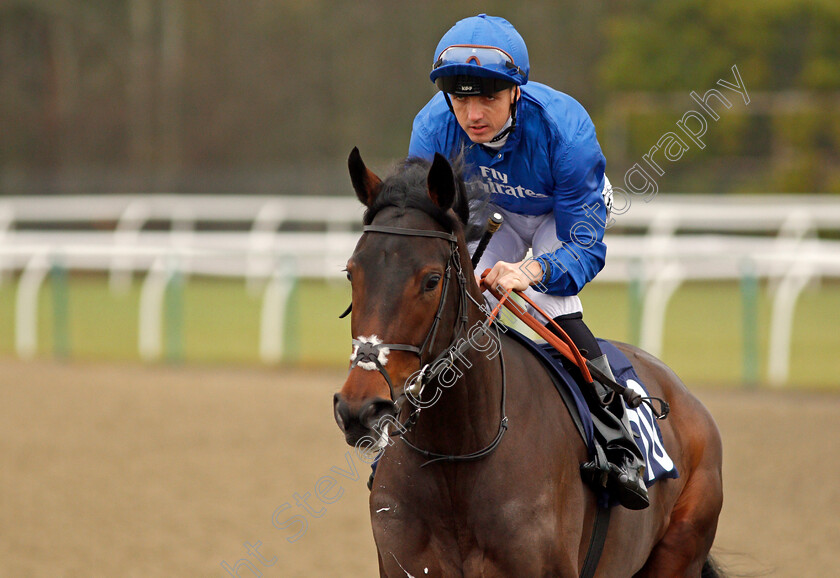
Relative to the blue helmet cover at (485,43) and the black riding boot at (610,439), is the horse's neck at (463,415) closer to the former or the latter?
the black riding boot at (610,439)

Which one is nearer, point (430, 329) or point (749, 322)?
point (430, 329)

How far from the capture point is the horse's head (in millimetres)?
2559

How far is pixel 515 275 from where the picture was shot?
3.18 m

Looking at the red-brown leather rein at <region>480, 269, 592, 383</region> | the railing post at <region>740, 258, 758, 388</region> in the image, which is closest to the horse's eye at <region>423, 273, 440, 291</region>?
the red-brown leather rein at <region>480, 269, 592, 383</region>

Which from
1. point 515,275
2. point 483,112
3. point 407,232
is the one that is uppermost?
point 483,112

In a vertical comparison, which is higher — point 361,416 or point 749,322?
point 361,416

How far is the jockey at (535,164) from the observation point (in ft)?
10.6

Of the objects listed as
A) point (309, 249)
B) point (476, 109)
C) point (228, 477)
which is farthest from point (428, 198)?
point (309, 249)

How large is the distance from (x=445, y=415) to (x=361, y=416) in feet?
1.97

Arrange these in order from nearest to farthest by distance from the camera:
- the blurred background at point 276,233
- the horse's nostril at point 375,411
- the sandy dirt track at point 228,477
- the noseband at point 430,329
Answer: the horse's nostril at point 375,411
the noseband at point 430,329
the sandy dirt track at point 228,477
the blurred background at point 276,233

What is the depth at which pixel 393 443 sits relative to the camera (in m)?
3.17

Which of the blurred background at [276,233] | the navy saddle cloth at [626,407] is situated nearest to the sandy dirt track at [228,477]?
the blurred background at [276,233]

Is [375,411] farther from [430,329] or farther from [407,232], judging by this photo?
[407,232]

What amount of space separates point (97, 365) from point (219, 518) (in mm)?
5609
